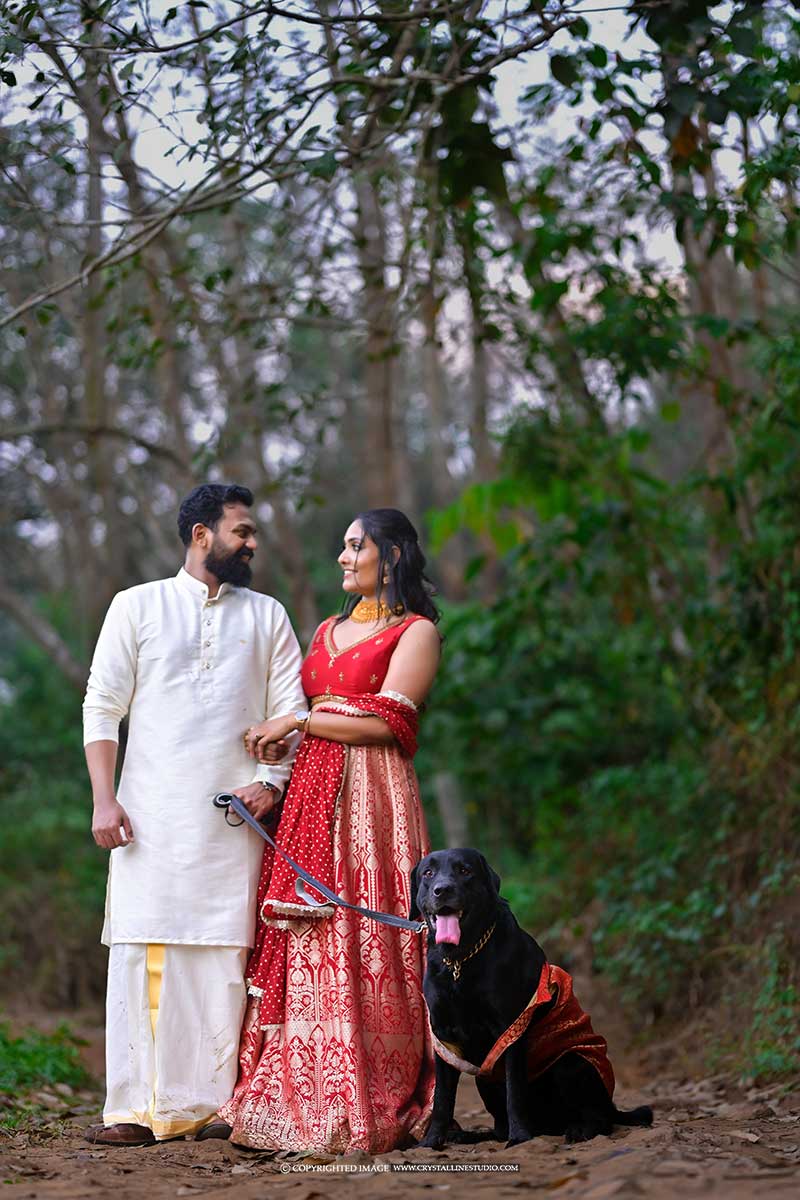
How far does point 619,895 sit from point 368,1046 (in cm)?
485

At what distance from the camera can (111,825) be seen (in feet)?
15.5

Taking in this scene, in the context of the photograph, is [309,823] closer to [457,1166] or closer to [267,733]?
[267,733]

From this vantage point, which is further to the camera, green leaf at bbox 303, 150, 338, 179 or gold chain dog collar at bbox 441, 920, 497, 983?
green leaf at bbox 303, 150, 338, 179

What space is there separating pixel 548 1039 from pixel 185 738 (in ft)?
5.24

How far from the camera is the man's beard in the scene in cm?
510

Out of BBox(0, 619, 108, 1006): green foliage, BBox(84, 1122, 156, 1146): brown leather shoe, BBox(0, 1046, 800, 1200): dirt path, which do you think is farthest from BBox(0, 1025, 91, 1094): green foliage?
BBox(0, 619, 108, 1006): green foliage

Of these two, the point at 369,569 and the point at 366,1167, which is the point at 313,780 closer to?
the point at 369,569

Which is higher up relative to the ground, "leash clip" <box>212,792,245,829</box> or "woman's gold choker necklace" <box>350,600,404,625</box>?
"woman's gold choker necklace" <box>350,600,404,625</box>

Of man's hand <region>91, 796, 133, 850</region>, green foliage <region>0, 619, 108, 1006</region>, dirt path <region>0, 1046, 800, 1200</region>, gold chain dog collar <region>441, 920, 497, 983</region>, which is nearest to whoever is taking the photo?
dirt path <region>0, 1046, 800, 1200</region>

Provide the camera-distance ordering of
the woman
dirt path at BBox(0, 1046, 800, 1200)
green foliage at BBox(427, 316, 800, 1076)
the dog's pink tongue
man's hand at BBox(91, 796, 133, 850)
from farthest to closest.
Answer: green foliage at BBox(427, 316, 800, 1076), man's hand at BBox(91, 796, 133, 850), the woman, the dog's pink tongue, dirt path at BBox(0, 1046, 800, 1200)

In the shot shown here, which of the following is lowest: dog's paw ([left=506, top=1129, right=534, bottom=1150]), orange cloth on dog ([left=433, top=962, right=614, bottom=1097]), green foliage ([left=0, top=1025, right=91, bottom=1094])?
green foliage ([left=0, top=1025, right=91, bottom=1094])

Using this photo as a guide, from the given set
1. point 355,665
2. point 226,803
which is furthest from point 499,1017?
point 355,665

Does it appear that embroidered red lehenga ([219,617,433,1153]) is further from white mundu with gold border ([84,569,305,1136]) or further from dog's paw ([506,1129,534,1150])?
dog's paw ([506,1129,534,1150])

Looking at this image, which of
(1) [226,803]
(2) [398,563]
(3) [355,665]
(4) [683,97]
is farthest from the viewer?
(4) [683,97]
